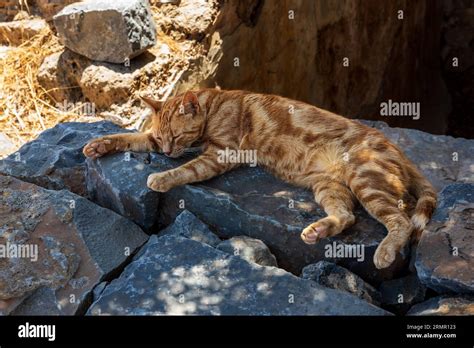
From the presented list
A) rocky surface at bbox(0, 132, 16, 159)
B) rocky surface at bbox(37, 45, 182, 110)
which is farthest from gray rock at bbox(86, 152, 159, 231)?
rocky surface at bbox(37, 45, 182, 110)

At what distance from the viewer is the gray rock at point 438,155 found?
547 cm

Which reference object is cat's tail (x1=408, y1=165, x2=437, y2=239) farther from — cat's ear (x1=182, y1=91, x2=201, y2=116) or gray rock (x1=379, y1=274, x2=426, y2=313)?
cat's ear (x1=182, y1=91, x2=201, y2=116)

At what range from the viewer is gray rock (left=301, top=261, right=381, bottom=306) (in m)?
3.94

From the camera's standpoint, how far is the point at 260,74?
8.24 meters

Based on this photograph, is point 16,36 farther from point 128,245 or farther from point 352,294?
point 352,294

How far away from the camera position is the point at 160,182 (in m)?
4.43

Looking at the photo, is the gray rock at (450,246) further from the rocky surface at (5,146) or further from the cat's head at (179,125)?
the rocky surface at (5,146)

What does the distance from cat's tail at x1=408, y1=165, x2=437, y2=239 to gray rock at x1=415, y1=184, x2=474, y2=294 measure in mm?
46

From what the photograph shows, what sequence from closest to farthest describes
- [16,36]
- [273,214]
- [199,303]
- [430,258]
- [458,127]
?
[199,303], [430,258], [273,214], [16,36], [458,127]

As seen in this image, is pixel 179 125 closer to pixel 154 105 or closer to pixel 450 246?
pixel 154 105

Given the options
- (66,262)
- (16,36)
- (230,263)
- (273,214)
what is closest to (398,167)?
(273,214)

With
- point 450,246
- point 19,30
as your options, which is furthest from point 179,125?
point 19,30

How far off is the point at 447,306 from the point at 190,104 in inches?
93.5

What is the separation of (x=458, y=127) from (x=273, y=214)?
830cm
